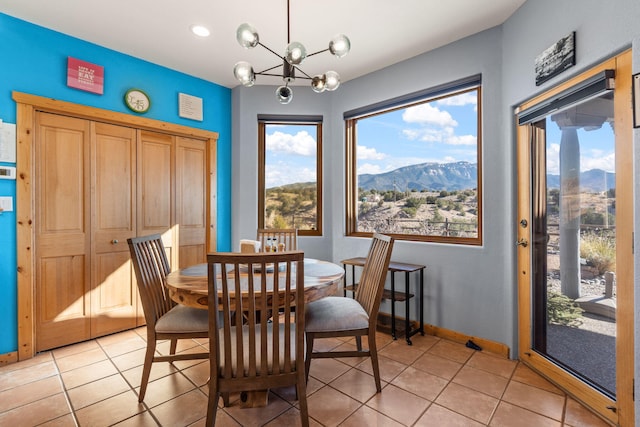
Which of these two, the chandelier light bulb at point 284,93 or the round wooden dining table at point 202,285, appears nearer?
the round wooden dining table at point 202,285

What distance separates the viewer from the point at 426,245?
117 inches

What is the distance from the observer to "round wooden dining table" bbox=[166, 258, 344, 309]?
1.66 metres

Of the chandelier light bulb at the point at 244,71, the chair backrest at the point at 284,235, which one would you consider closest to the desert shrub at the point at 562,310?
the chair backrest at the point at 284,235

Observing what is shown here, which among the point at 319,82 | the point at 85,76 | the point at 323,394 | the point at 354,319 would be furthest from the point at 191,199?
the point at 323,394

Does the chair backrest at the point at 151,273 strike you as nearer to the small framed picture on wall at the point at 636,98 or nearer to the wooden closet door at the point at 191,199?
the wooden closet door at the point at 191,199

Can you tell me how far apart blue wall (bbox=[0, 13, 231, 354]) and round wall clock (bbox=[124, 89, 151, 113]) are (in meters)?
0.05

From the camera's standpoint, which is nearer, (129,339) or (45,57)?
(45,57)

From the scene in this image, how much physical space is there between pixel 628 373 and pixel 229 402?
7.25 ft

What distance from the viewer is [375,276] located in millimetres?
2152

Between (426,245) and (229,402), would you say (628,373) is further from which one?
(229,402)

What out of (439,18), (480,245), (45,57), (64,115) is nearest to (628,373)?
(480,245)

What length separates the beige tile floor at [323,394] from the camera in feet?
5.63

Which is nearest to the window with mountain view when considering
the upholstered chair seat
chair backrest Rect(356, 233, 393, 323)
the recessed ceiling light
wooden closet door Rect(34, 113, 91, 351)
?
chair backrest Rect(356, 233, 393, 323)

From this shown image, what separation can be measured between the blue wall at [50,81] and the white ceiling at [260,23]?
0.33 ft
